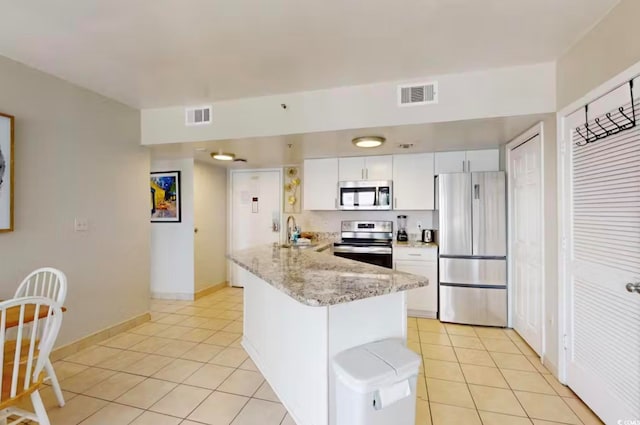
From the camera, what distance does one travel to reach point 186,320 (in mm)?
3662

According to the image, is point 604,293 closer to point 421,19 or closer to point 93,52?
point 421,19

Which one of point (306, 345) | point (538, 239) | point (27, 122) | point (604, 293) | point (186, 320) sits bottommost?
point (186, 320)

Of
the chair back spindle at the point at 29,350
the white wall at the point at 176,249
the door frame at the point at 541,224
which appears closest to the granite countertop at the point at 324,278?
the chair back spindle at the point at 29,350

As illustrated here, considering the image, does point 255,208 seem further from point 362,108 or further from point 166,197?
point 362,108

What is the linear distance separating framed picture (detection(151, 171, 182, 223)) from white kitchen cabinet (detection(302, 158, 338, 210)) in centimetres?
190

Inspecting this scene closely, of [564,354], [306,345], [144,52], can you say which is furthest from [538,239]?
[144,52]

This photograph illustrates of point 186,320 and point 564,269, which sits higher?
point 564,269

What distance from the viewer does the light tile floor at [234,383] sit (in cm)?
193

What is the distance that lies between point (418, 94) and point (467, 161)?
5.21 feet

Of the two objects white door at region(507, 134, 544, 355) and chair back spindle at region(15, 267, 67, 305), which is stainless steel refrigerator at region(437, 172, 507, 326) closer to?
white door at region(507, 134, 544, 355)

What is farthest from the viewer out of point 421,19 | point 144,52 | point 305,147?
point 305,147

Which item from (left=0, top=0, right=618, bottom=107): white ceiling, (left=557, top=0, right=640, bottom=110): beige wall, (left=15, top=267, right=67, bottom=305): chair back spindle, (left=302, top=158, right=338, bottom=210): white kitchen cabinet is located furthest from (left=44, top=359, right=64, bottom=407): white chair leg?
(left=557, top=0, right=640, bottom=110): beige wall

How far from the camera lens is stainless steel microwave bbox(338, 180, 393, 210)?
4.14 metres

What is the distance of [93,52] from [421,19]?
7.55ft
